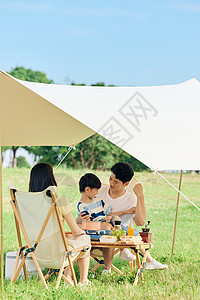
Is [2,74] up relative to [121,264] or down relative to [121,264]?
up

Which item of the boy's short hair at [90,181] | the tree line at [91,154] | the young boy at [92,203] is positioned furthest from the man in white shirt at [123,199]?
the tree line at [91,154]

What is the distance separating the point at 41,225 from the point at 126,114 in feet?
4.15

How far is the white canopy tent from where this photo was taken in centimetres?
394

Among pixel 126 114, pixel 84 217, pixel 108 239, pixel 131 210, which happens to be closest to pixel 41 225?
pixel 84 217

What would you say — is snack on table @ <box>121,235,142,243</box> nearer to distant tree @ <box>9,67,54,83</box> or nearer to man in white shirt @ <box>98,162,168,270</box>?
man in white shirt @ <box>98,162,168,270</box>

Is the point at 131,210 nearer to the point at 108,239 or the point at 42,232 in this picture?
the point at 108,239

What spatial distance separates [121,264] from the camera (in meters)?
5.29

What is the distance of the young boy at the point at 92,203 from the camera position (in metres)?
3.92

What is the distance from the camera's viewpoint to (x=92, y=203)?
4.03m

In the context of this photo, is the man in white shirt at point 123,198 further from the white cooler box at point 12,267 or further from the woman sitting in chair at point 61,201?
the white cooler box at point 12,267

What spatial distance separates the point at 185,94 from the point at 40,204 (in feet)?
7.43

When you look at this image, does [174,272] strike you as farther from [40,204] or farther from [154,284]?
[40,204]

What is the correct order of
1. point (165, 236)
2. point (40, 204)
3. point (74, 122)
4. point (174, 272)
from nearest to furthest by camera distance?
point (40, 204) → point (174, 272) → point (74, 122) → point (165, 236)

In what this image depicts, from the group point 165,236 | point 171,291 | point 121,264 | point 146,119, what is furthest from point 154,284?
point 165,236
